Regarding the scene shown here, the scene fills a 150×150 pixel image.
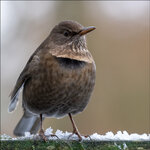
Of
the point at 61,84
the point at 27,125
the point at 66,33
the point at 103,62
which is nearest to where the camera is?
the point at 61,84

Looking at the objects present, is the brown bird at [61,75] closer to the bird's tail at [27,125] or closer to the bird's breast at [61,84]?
the bird's breast at [61,84]

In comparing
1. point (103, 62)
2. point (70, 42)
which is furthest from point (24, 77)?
point (103, 62)

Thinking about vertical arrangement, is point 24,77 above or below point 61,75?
below

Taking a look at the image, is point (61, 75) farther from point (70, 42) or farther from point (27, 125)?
point (27, 125)

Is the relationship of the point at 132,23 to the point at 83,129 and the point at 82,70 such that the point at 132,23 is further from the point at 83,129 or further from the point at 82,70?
the point at 82,70

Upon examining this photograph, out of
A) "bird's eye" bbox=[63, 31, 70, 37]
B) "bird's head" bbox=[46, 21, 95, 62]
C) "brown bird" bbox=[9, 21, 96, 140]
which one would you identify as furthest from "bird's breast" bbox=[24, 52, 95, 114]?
"bird's eye" bbox=[63, 31, 70, 37]

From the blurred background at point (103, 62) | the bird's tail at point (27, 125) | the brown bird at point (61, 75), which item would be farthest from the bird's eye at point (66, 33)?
the blurred background at point (103, 62)
